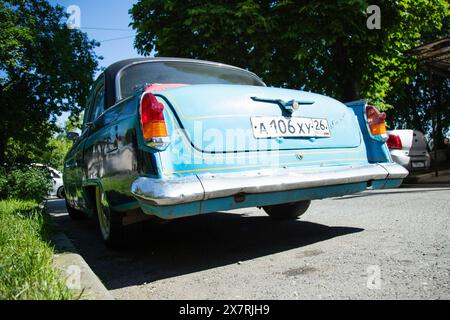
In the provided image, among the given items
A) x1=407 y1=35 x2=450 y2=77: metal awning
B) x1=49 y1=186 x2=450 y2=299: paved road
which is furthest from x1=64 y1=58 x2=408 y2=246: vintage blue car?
x1=407 y1=35 x2=450 y2=77: metal awning

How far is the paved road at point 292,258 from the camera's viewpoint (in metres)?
2.14

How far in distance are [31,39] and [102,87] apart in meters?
14.9

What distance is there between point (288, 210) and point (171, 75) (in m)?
2.12

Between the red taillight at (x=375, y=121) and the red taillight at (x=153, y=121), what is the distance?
202cm

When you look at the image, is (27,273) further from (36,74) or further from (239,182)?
(36,74)

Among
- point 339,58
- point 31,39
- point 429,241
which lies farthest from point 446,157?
point 31,39

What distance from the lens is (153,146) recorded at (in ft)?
8.21

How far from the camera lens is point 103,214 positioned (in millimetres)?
3631

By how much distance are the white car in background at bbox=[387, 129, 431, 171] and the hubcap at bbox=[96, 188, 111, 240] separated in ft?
25.9

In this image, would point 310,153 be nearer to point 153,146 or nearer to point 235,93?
point 235,93

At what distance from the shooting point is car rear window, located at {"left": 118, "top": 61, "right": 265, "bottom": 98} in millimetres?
3488
